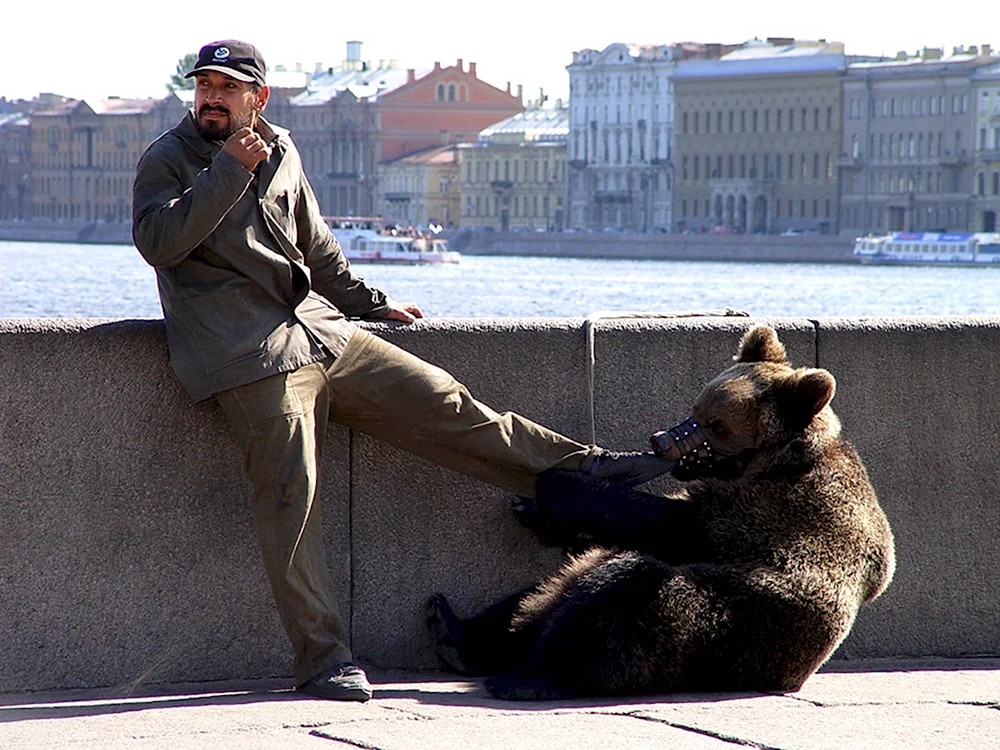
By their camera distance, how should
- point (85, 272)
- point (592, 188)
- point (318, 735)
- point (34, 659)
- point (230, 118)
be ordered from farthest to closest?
1. point (592, 188)
2. point (85, 272)
3. point (34, 659)
4. point (230, 118)
5. point (318, 735)

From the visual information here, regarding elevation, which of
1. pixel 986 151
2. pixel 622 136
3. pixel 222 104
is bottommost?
pixel 222 104

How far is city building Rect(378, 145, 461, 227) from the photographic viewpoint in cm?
11206

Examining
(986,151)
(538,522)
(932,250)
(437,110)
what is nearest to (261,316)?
(538,522)

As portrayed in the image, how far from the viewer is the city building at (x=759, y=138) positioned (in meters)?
94.7

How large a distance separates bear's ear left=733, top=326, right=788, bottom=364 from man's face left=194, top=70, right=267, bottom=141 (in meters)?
1.25

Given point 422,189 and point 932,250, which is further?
point 422,189

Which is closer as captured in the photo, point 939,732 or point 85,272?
point 939,732

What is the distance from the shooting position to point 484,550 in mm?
4914

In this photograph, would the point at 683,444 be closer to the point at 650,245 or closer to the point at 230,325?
the point at 230,325

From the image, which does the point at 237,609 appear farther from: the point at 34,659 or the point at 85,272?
the point at 85,272

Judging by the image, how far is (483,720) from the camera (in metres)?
4.07

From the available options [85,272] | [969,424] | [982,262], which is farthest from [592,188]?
[969,424]

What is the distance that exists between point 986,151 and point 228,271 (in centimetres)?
8621

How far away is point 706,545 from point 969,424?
3.37ft
